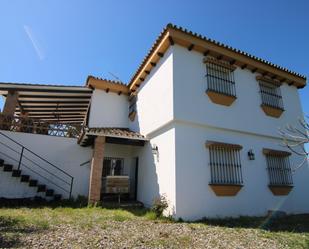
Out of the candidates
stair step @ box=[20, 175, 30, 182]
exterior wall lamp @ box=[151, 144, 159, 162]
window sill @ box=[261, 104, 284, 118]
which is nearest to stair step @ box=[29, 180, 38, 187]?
stair step @ box=[20, 175, 30, 182]

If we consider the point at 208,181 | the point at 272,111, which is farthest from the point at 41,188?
the point at 272,111

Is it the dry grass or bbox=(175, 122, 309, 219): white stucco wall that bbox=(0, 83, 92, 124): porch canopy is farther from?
bbox=(175, 122, 309, 219): white stucco wall

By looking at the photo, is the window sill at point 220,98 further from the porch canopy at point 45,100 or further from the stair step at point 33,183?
the stair step at point 33,183

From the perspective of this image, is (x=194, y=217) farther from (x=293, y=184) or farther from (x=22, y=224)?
(x=293, y=184)

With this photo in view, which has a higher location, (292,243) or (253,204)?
(253,204)

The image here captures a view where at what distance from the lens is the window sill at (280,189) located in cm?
994

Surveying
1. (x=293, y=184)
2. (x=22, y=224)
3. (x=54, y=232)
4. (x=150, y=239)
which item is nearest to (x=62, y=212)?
(x=22, y=224)

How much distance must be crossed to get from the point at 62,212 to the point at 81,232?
3063 millimetres

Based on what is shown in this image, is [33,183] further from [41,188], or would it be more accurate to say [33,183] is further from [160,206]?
[160,206]

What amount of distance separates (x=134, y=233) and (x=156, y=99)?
19.7 ft

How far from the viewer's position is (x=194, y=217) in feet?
26.1

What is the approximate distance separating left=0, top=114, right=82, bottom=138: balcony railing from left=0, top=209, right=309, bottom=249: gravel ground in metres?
5.90

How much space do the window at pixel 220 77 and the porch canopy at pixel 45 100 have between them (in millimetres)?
7237

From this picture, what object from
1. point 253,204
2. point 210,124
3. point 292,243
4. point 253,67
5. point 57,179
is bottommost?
point 292,243
